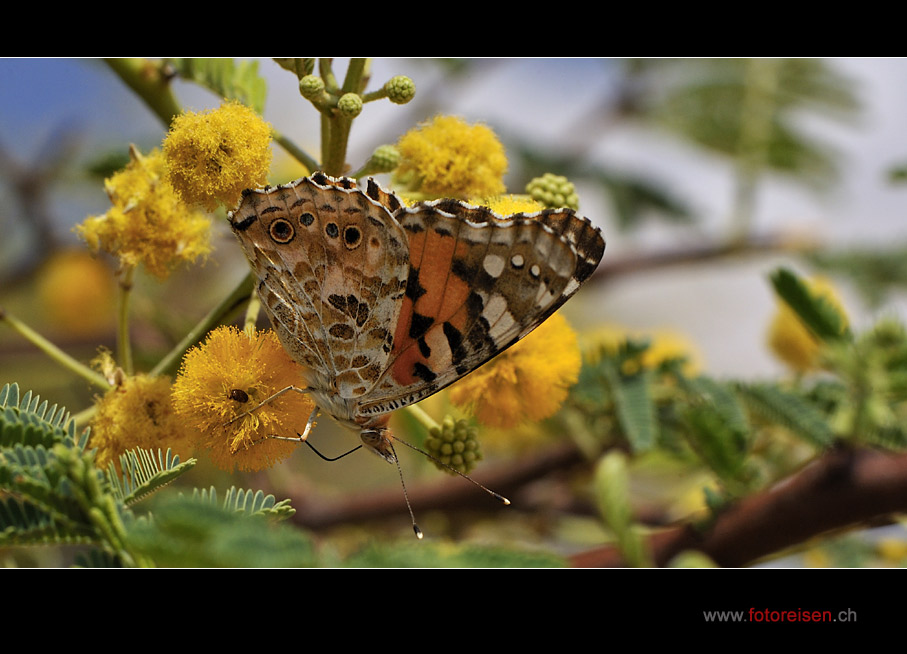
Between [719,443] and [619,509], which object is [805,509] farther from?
[619,509]

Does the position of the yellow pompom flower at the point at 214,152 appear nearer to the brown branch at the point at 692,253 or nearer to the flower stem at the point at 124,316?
the flower stem at the point at 124,316

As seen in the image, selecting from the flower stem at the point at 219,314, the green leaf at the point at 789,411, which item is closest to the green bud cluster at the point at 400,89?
the flower stem at the point at 219,314

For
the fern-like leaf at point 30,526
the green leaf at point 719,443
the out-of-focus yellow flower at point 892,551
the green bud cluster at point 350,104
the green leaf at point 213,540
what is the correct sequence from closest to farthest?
the green leaf at point 213,540, the fern-like leaf at point 30,526, the green bud cluster at point 350,104, the green leaf at point 719,443, the out-of-focus yellow flower at point 892,551

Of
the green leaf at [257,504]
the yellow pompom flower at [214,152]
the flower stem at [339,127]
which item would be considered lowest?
the green leaf at [257,504]

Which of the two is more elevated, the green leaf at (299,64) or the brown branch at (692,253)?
the brown branch at (692,253)

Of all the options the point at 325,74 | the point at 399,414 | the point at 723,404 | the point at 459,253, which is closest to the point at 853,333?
the point at 723,404
